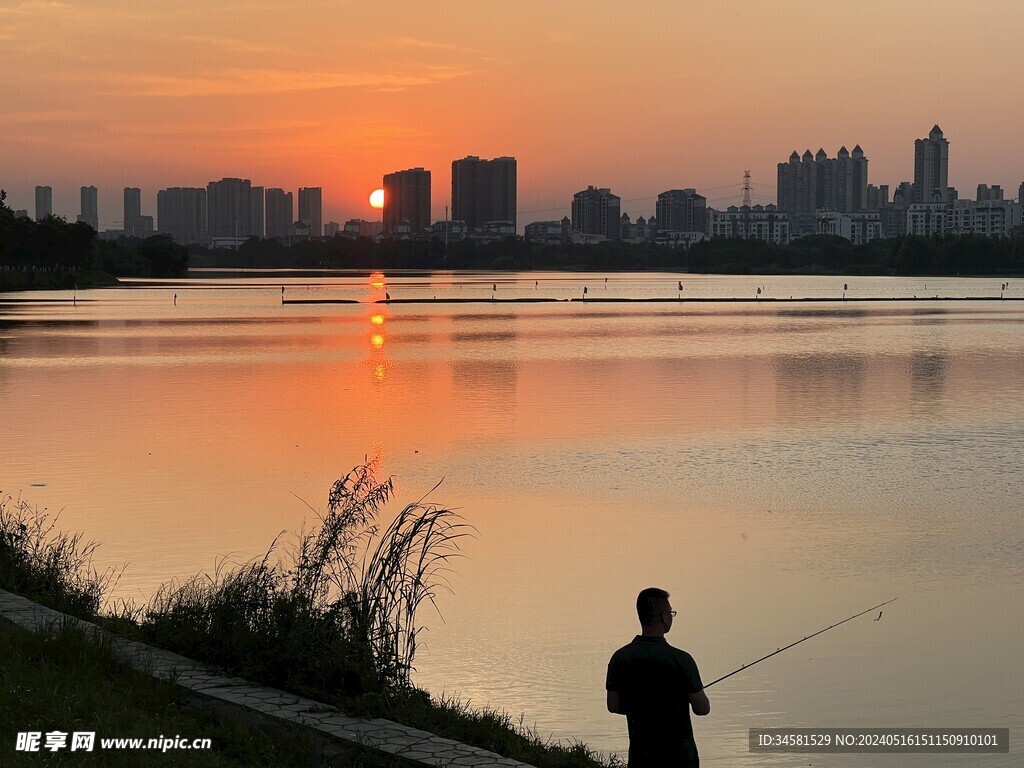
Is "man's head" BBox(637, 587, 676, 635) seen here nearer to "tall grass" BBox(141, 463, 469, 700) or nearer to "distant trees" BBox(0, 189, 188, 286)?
"tall grass" BBox(141, 463, 469, 700)

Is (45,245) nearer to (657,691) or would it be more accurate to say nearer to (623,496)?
(623,496)

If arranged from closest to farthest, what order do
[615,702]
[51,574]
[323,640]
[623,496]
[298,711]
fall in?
[615,702] → [298,711] → [323,640] → [51,574] → [623,496]

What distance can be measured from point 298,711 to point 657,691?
248 cm

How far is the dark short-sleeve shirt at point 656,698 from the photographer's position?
594cm

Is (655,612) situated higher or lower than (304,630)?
higher

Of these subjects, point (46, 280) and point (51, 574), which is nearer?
point (51, 574)

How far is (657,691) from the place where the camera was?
5.98 meters

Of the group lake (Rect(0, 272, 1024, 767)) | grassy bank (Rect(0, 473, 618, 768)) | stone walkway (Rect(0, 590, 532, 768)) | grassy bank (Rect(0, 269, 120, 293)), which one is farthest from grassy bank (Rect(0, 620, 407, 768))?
grassy bank (Rect(0, 269, 120, 293))

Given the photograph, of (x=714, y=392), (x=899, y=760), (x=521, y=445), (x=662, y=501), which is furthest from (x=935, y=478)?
(x=714, y=392)

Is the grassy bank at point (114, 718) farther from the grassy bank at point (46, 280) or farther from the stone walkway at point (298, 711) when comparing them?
the grassy bank at point (46, 280)

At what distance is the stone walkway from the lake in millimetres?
1906

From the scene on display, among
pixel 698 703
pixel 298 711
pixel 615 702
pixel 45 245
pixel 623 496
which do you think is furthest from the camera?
pixel 45 245

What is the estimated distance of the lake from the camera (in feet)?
33.6

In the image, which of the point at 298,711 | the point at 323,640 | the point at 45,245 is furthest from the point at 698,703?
the point at 45,245
